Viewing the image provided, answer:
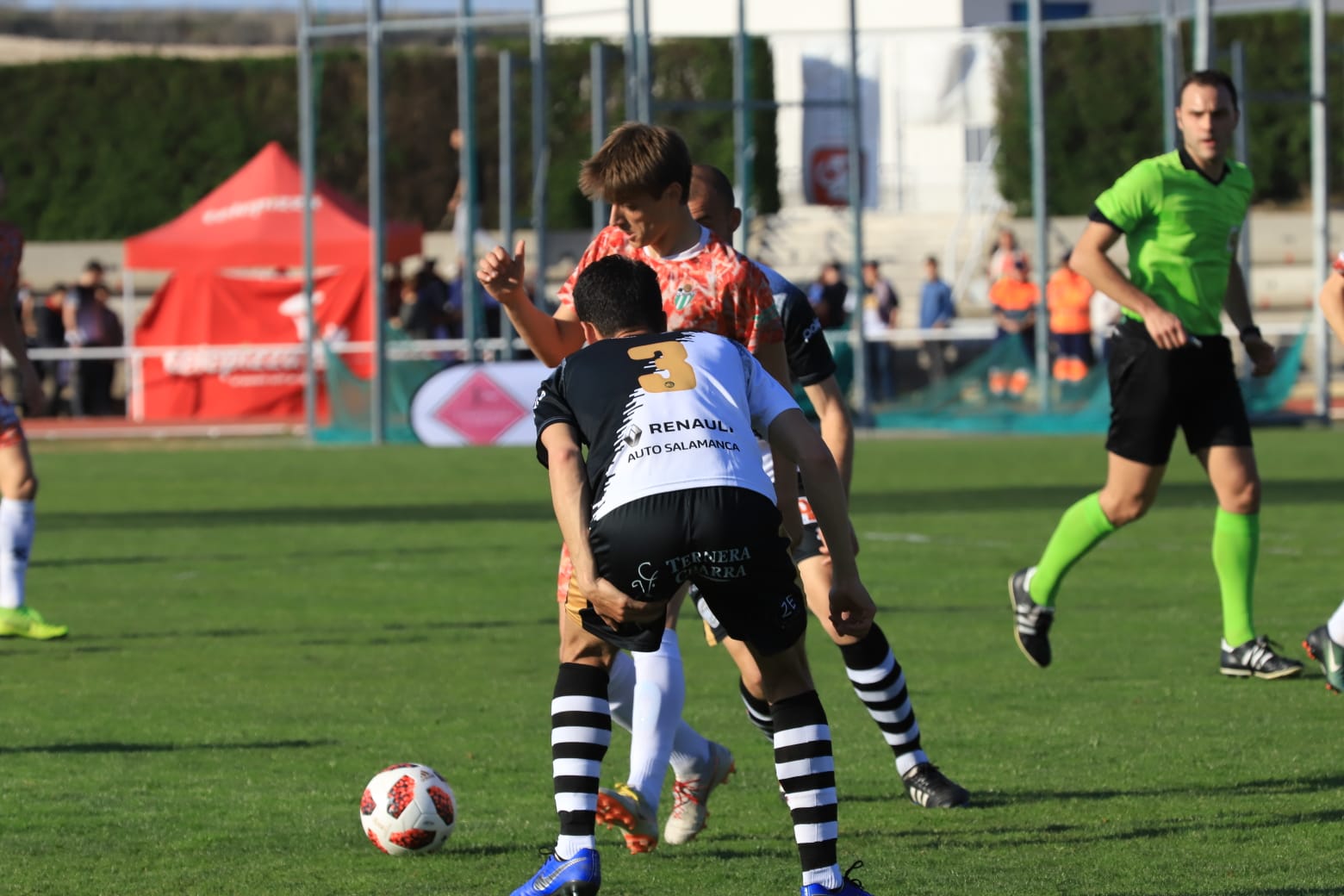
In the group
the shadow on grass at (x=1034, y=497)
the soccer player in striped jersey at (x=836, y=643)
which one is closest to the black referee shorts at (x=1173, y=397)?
the soccer player in striped jersey at (x=836, y=643)

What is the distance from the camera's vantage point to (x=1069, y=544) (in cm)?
855

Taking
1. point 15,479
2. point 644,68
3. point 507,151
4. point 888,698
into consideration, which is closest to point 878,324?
point 507,151

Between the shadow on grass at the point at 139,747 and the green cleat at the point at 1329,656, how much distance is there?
124 inches

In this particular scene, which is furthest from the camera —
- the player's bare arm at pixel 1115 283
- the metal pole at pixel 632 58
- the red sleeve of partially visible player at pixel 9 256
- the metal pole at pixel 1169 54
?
the metal pole at pixel 1169 54

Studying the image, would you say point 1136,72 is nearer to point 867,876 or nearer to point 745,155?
point 745,155

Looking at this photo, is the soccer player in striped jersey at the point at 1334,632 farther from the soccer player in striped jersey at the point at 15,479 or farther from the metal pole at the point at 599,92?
the metal pole at the point at 599,92

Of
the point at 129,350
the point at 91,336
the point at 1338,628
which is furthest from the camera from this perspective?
the point at 91,336

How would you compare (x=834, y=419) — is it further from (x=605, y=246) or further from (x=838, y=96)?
(x=838, y=96)

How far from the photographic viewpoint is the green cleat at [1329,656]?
7.14 m

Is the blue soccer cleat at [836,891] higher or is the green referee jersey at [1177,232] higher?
the green referee jersey at [1177,232]

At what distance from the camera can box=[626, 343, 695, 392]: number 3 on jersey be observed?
4734 mm

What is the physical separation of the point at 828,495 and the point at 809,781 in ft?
1.98

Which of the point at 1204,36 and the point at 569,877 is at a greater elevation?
the point at 1204,36

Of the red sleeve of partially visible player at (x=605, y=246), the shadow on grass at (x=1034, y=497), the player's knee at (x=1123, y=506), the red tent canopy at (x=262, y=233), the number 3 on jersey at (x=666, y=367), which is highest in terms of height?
the red tent canopy at (x=262, y=233)
